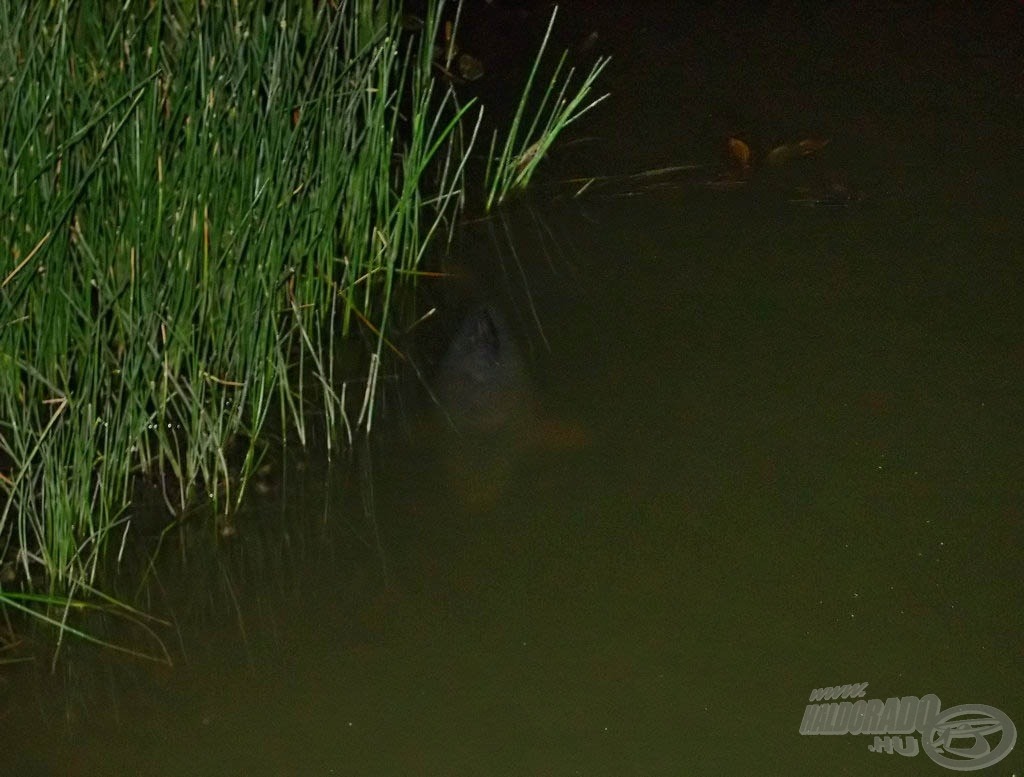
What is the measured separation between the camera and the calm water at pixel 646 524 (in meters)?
1.43

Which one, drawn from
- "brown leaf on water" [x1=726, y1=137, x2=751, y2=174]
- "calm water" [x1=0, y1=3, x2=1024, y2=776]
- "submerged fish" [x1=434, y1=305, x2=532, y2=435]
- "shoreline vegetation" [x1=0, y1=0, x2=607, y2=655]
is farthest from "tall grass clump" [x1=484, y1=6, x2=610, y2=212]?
"shoreline vegetation" [x1=0, y1=0, x2=607, y2=655]

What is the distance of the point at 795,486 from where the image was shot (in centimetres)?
175

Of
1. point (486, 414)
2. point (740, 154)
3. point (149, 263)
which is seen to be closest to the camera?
point (149, 263)

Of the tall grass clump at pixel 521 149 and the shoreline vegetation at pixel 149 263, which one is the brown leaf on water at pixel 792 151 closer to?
the tall grass clump at pixel 521 149

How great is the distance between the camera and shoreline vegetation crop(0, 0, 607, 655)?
1.61m

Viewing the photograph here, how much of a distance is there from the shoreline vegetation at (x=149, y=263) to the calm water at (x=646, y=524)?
114 millimetres

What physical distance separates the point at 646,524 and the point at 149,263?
722mm

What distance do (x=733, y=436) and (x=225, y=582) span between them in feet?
2.38

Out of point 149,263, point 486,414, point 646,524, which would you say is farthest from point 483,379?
point 149,263

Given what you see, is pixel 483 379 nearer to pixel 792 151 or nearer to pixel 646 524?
pixel 646 524

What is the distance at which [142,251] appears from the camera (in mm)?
1683

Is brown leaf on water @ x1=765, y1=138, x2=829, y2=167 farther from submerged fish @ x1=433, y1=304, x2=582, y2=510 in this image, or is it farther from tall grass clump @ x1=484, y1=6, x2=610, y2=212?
submerged fish @ x1=433, y1=304, x2=582, y2=510

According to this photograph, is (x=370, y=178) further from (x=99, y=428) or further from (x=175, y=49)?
(x=99, y=428)

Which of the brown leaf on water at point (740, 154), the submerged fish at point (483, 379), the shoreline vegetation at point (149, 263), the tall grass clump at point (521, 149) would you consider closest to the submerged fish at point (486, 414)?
the submerged fish at point (483, 379)
